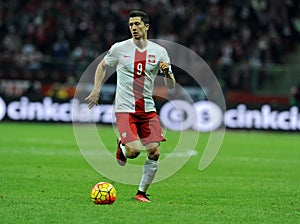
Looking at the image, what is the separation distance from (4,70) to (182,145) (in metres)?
10.0

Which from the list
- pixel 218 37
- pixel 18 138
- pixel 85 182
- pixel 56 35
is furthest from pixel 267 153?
pixel 56 35

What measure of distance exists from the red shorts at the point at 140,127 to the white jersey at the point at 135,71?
0.27ft

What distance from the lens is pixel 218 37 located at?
3089 cm

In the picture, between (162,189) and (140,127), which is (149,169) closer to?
(140,127)

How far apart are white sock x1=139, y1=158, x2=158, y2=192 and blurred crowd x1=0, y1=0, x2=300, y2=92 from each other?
59.5ft

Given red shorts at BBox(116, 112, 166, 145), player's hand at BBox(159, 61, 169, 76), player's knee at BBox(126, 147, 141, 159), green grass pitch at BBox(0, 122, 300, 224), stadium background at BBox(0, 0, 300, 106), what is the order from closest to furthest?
green grass pitch at BBox(0, 122, 300, 224) < player's hand at BBox(159, 61, 169, 76) < red shorts at BBox(116, 112, 166, 145) < player's knee at BBox(126, 147, 141, 159) < stadium background at BBox(0, 0, 300, 106)

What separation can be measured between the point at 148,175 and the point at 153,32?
70.4ft

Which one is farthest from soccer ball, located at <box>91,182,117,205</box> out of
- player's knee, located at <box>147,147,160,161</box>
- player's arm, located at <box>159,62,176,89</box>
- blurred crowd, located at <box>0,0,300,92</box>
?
blurred crowd, located at <box>0,0,300,92</box>

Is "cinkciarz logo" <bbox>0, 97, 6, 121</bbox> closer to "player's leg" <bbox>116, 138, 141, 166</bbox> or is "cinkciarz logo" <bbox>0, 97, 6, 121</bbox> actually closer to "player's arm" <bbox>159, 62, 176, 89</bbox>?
"player's leg" <bbox>116, 138, 141, 166</bbox>

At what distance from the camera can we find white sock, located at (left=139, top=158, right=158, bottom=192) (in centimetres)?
A: 1027

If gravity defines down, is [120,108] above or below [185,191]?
above

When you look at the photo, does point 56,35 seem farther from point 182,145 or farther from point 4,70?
point 182,145

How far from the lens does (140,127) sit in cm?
1062

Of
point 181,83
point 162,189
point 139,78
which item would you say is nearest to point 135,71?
point 139,78
